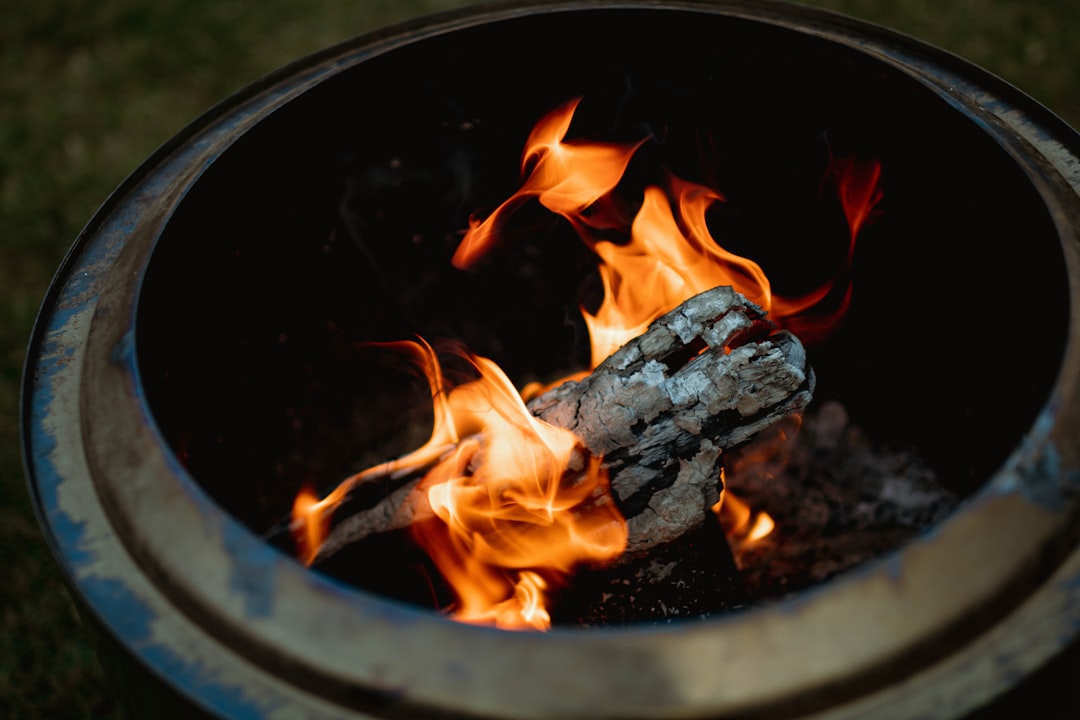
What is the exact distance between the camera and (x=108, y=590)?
0.91 meters

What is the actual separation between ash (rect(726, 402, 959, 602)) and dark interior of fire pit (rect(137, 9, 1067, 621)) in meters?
0.07

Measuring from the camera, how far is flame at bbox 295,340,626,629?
136 centimetres

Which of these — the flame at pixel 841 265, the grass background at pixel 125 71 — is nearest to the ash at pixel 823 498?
the flame at pixel 841 265

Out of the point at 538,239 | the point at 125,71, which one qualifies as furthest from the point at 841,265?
the point at 125,71

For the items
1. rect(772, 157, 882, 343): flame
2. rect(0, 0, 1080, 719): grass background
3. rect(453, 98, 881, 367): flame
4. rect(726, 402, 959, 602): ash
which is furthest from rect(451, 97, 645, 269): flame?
rect(0, 0, 1080, 719): grass background

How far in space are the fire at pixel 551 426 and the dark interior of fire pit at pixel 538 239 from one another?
0.04 m

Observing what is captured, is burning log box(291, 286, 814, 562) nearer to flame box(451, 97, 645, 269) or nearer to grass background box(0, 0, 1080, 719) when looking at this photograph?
flame box(451, 97, 645, 269)

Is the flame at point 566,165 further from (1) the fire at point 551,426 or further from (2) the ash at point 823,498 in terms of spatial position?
(2) the ash at point 823,498

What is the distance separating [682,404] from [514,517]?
0.34 metres

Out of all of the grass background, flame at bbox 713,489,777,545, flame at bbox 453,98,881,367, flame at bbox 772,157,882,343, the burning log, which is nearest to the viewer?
the burning log

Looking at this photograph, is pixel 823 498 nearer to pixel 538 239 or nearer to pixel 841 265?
pixel 841 265

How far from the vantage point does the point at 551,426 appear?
1.39 m

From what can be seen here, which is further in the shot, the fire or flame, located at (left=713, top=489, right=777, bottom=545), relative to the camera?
flame, located at (left=713, top=489, right=777, bottom=545)

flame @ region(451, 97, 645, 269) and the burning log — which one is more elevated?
flame @ region(451, 97, 645, 269)
